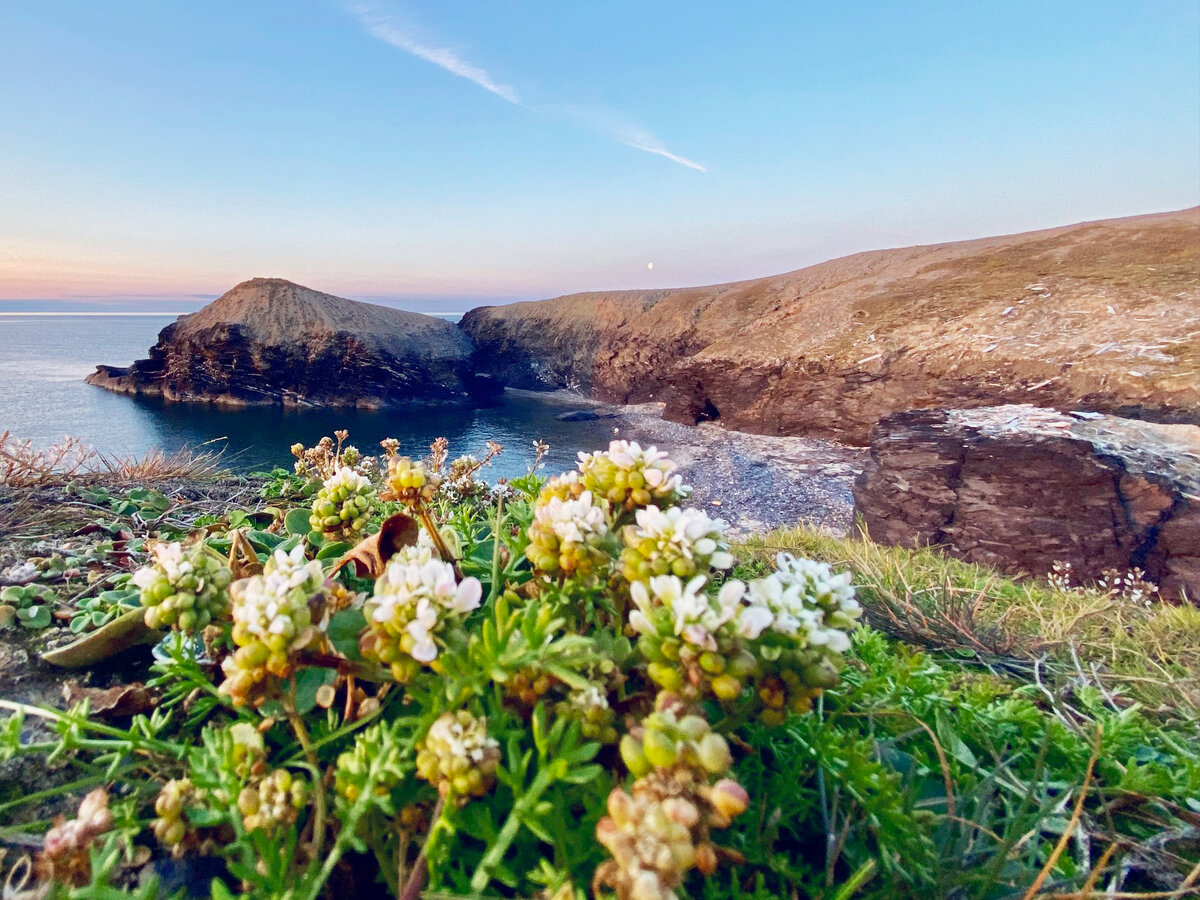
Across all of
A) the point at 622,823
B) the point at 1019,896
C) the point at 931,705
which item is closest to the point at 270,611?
the point at 622,823

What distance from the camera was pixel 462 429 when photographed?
30.5 meters

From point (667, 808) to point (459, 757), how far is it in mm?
231

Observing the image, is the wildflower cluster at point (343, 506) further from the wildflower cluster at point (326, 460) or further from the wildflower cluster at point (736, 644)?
the wildflower cluster at point (736, 644)

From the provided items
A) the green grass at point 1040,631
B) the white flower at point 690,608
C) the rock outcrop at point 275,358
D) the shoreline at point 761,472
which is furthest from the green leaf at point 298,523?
the rock outcrop at point 275,358

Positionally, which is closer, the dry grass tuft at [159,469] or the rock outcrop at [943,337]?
the dry grass tuft at [159,469]

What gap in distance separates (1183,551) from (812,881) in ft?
31.0

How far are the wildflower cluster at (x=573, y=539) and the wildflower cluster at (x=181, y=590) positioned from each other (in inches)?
19.7

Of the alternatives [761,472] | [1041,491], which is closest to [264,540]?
[1041,491]

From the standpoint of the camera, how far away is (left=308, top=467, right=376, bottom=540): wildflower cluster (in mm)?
1344

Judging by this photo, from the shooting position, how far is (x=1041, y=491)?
8211 millimetres

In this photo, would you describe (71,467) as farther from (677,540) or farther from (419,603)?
(677,540)

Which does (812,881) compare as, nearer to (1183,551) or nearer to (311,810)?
(311,810)

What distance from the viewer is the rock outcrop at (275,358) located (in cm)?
3419

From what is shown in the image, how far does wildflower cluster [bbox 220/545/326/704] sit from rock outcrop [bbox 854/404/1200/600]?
9.01m
